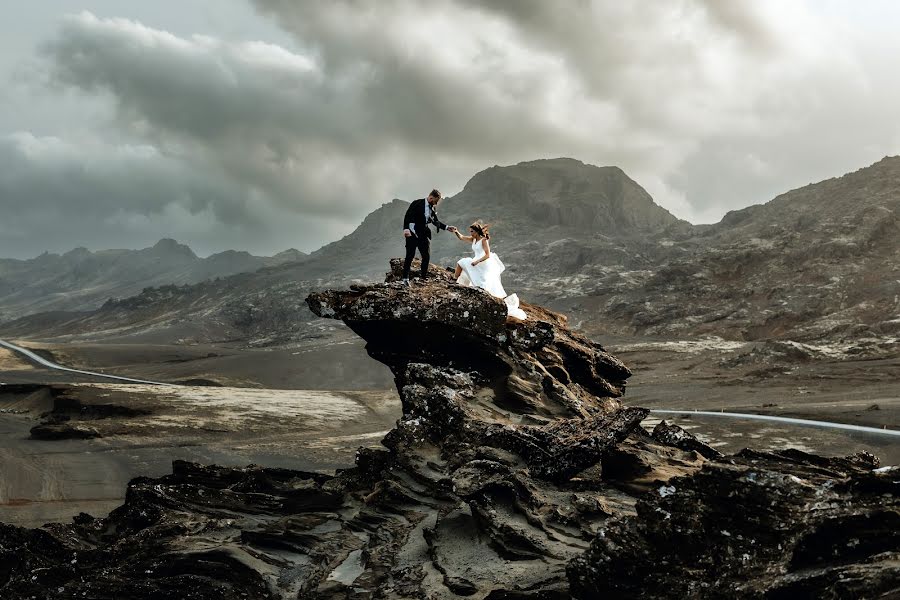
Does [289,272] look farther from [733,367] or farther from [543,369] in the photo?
[543,369]

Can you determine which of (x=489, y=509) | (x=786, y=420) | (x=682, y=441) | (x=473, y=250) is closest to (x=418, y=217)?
(x=473, y=250)

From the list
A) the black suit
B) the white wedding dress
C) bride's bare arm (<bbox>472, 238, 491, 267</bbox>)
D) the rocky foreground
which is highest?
the black suit

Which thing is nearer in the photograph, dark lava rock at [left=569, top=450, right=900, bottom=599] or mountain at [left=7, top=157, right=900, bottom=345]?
dark lava rock at [left=569, top=450, right=900, bottom=599]

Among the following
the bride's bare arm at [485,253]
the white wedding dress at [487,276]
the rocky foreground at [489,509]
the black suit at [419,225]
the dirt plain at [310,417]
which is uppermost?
the black suit at [419,225]

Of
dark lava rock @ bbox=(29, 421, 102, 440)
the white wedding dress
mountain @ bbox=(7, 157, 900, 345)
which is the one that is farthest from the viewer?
mountain @ bbox=(7, 157, 900, 345)

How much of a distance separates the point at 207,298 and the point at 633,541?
6331 inches

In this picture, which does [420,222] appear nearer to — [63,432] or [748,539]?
[748,539]

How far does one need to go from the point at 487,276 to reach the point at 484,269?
16 cm

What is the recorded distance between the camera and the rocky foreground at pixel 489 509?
510cm

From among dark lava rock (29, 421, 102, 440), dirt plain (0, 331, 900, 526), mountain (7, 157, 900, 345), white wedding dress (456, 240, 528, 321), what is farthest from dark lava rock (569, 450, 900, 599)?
mountain (7, 157, 900, 345)

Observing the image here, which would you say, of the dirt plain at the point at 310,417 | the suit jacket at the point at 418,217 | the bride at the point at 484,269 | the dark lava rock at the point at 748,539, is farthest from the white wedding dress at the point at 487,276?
the dirt plain at the point at 310,417

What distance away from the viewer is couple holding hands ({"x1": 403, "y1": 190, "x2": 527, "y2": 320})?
12555 mm

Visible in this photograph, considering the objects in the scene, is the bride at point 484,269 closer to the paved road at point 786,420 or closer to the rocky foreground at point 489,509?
the rocky foreground at point 489,509

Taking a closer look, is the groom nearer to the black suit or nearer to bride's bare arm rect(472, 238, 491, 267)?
the black suit
